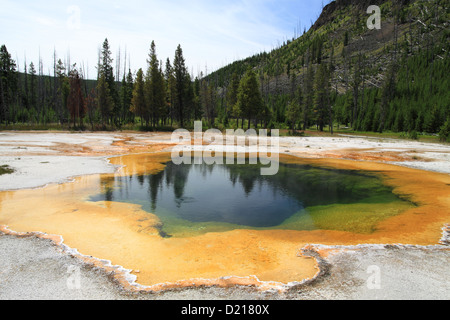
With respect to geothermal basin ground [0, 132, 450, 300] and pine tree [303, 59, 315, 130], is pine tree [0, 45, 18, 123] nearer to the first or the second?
geothermal basin ground [0, 132, 450, 300]

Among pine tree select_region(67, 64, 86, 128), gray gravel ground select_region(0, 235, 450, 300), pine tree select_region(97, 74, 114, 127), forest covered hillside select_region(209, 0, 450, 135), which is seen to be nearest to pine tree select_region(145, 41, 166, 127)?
pine tree select_region(97, 74, 114, 127)

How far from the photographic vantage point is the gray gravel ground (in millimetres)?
4832

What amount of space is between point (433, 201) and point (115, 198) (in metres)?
14.1

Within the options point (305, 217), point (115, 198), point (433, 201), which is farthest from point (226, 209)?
point (433, 201)

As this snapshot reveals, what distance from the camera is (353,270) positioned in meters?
5.82

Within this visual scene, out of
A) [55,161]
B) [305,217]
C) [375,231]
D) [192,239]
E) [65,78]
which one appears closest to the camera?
[192,239]

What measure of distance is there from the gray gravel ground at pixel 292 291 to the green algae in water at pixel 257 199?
102 inches

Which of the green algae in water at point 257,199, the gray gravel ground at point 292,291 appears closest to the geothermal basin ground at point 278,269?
the gray gravel ground at point 292,291

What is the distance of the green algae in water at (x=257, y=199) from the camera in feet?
31.6

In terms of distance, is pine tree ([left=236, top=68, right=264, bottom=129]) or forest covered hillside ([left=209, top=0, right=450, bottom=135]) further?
forest covered hillside ([left=209, top=0, right=450, bottom=135])

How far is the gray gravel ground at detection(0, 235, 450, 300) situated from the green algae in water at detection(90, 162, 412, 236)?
2585mm

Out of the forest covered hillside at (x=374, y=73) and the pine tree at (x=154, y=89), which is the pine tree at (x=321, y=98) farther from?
the pine tree at (x=154, y=89)
